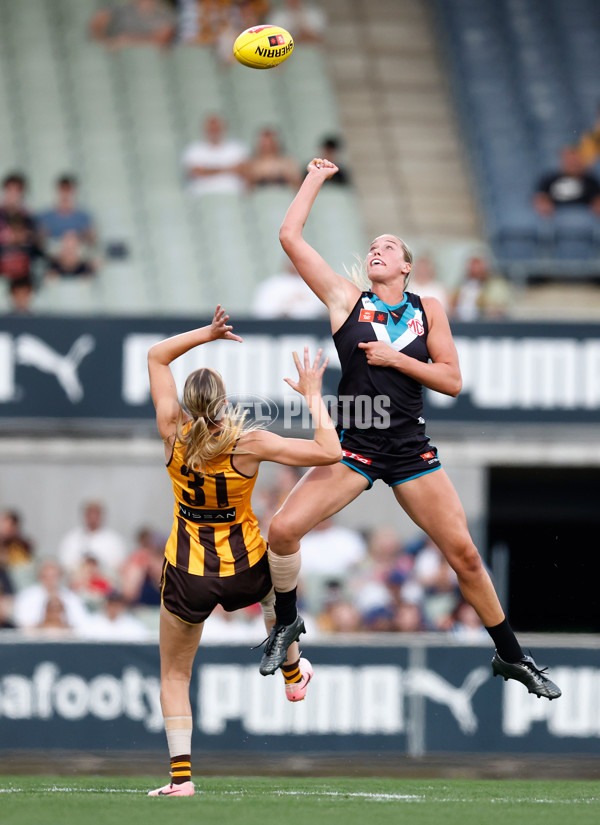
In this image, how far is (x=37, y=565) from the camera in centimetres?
1281

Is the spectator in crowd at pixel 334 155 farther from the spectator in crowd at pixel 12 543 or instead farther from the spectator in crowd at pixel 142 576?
the spectator in crowd at pixel 12 543

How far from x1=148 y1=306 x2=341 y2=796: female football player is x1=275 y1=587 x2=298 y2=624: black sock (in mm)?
103

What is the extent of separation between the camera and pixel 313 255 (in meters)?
7.19

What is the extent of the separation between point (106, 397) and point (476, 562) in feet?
19.0

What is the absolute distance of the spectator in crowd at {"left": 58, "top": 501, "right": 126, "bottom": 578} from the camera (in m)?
12.7

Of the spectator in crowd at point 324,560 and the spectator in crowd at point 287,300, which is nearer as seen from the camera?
the spectator in crowd at point 324,560

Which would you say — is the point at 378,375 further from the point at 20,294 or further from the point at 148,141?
the point at 148,141

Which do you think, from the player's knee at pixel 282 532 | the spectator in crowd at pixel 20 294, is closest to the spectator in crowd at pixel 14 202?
the spectator in crowd at pixel 20 294

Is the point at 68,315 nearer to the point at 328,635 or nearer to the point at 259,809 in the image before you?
the point at 328,635

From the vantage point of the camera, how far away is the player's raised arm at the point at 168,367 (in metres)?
7.05

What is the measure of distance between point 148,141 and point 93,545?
597 centimetres

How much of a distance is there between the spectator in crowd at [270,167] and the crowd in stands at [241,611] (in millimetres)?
3841

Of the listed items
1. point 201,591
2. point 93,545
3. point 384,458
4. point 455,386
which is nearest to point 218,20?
point 93,545

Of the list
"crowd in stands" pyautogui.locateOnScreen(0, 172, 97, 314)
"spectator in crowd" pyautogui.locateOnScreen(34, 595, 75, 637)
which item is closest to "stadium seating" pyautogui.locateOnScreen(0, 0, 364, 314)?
"crowd in stands" pyautogui.locateOnScreen(0, 172, 97, 314)
